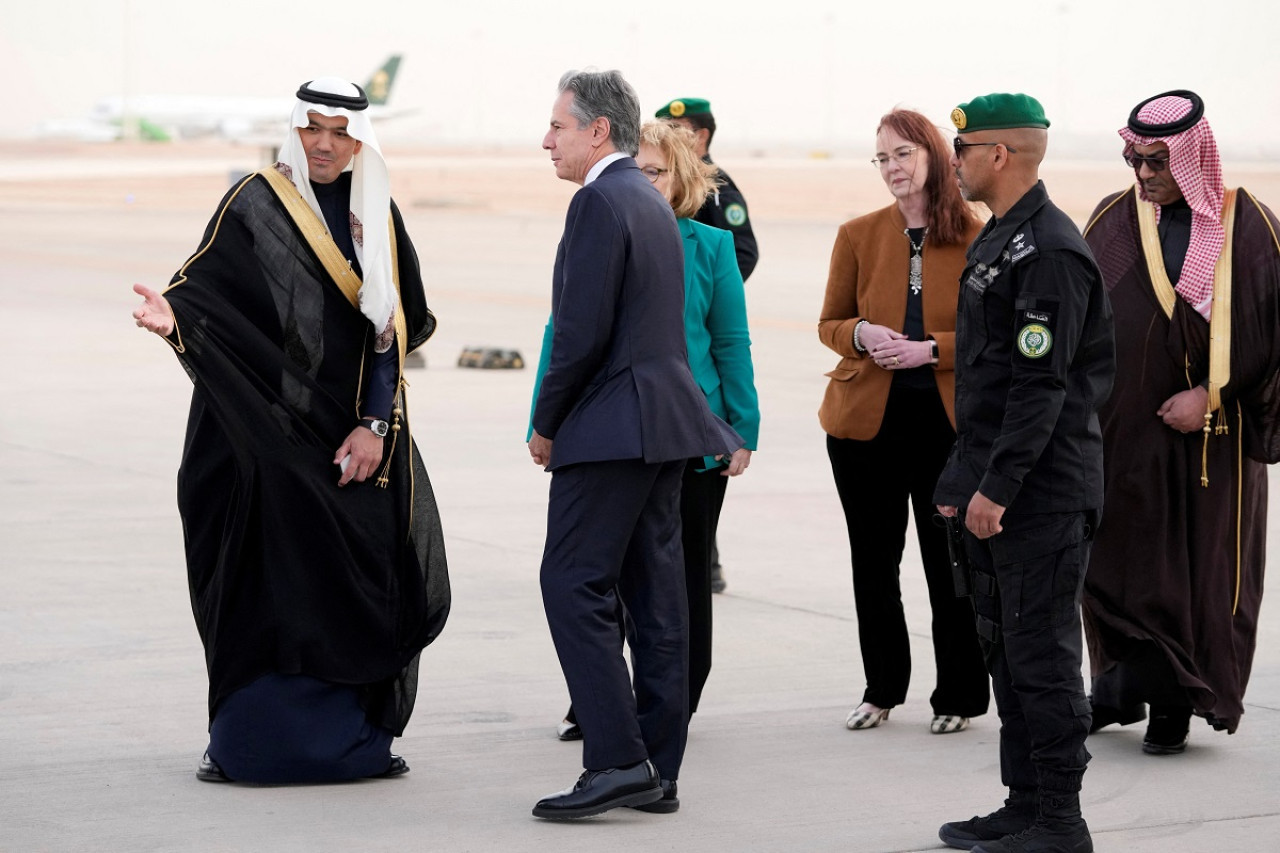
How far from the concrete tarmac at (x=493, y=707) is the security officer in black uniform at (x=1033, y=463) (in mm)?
425

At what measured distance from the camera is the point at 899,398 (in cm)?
551

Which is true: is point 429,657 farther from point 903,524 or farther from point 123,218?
point 123,218

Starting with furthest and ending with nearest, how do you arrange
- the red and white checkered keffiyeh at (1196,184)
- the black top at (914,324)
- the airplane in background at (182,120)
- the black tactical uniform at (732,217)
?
the airplane in background at (182,120)
the black tactical uniform at (732,217)
the black top at (914,324)
the red and white checkered keffiyeh at (1196,184)

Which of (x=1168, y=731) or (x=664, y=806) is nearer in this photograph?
(x=664, y=806)

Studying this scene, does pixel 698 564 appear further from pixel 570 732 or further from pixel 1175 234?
pixel 1175 234

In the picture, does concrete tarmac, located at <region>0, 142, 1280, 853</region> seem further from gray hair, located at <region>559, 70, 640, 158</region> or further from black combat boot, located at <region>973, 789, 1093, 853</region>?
gray hair, located at <region>559, 70, 640, 158</region>

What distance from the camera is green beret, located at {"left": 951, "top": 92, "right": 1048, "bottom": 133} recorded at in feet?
13.8

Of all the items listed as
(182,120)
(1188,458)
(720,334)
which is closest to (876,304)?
(720,334)

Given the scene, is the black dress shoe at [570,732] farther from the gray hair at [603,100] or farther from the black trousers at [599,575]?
the gray hair at [603,100]

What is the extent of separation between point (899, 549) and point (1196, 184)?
4.63 feet

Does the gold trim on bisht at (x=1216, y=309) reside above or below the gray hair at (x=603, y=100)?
below

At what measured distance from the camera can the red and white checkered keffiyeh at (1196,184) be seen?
5.11 metres

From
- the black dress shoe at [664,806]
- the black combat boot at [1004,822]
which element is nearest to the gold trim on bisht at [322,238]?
the black dress shoe at [664,806]

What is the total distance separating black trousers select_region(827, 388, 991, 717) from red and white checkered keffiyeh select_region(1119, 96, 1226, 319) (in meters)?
0.81
